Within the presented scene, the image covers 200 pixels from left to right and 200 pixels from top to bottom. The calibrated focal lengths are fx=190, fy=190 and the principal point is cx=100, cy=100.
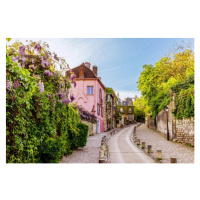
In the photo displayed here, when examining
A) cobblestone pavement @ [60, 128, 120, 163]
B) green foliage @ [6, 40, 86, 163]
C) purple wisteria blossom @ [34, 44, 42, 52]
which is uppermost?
purple wisteria blossom @ [34, 44, 42, 52]

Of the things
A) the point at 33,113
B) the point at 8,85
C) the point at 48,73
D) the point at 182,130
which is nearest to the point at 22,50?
the point at 48,73

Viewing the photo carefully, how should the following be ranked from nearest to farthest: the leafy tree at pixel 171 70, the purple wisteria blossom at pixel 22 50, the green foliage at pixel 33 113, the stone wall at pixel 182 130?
the green foliage at pixel 33 113 → the purple wisteria blossom at pixel 22 50 → the stone wall at pixel 182 130 → the leafy tree at pixel 171 70

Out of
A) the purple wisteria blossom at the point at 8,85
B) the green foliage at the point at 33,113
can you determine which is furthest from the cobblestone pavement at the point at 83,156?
the purple wisteria blossom at the point at 8,85

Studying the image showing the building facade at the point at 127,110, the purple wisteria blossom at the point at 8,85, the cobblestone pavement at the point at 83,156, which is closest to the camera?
the purple wisteria blossom at the point at 8,85

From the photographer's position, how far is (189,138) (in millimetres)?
6648

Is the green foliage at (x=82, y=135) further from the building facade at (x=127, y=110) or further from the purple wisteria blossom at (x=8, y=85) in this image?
the purple wisteria blossom at (x=8, y=85)

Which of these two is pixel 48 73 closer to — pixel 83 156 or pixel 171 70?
pixel 83 156

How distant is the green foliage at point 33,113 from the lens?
3389 millimetres

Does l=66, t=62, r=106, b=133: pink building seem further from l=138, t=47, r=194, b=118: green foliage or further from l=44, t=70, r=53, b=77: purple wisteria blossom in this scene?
l=44, t=70, r=53, b=77: purple wisteria blossom

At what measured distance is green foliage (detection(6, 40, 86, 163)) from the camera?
11.1ft

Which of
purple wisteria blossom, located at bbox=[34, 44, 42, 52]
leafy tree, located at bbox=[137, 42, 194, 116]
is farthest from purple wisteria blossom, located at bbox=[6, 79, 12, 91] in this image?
leafy tree, located at bbox=[137, 42, 194, 116]
